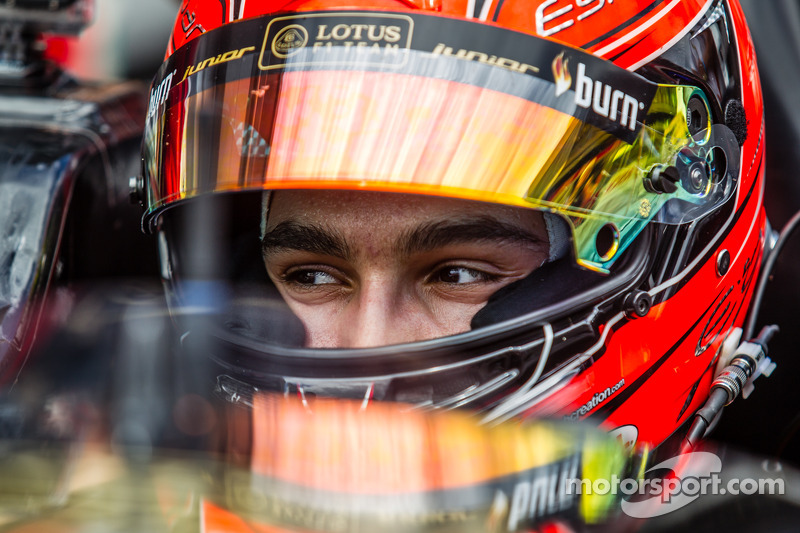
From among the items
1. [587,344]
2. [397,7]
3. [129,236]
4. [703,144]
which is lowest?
[587,344]

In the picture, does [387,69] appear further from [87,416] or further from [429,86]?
[87,416]

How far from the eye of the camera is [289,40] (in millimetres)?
967

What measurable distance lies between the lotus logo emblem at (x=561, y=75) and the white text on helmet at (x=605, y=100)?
1 cm

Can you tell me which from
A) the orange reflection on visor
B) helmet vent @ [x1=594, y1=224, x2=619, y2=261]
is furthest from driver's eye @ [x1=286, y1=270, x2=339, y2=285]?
helmet vent @ [x1=594, y1=224, x2=619, y2=261]

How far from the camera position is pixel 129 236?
1.58 meters

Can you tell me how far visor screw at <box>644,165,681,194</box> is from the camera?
99 centimetres

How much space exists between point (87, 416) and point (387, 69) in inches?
18.8

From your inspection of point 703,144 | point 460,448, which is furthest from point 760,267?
point 460,448

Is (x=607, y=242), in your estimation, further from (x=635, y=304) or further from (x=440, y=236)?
(x=440, y=236)

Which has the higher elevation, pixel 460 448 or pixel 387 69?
pixel 387 69

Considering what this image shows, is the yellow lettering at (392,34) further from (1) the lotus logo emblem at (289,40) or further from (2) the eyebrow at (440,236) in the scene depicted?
(2) the eyebrow at (440,236)

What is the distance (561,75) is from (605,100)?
0.21ft

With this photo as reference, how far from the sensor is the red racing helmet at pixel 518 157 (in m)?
0.92

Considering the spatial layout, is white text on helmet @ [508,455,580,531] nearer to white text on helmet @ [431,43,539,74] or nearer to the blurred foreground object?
white text on helmet @ [431,43,539,74]
